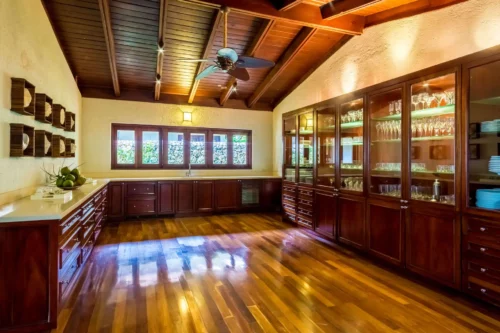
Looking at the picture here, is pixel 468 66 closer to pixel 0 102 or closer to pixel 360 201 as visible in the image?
pixel 360 201

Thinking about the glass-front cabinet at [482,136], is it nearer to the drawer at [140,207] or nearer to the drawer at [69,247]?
the drawer at [69,247]

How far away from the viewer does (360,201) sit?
3953mm

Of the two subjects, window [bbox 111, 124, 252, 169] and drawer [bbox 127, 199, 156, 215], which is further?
window [bbox 111, 124, 252, 169]

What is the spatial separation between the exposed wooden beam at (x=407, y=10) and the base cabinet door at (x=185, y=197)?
4.54 meters

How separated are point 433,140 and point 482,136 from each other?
525 mm

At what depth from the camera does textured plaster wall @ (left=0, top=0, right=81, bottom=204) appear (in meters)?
2.62

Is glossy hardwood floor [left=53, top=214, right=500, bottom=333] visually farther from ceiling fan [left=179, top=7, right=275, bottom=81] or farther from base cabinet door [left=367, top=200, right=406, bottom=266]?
ceiling fan [left=179, top=7, right=275, bottom=81]

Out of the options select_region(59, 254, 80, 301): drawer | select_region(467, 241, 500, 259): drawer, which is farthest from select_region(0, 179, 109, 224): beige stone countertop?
select_region(467, 241, 500, 259): drawer

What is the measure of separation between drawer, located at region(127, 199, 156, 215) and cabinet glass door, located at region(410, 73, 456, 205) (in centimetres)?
491

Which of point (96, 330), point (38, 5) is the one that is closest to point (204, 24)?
point (38, 5)

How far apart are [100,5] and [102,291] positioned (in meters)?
3.45

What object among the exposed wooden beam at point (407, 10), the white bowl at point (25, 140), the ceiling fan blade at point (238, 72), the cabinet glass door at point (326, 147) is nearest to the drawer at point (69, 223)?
the white bowl at point (25, 140)

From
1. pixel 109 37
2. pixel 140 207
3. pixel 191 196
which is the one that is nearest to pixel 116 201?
pixel 140 207

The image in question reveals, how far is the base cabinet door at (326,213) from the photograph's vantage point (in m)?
4.49
